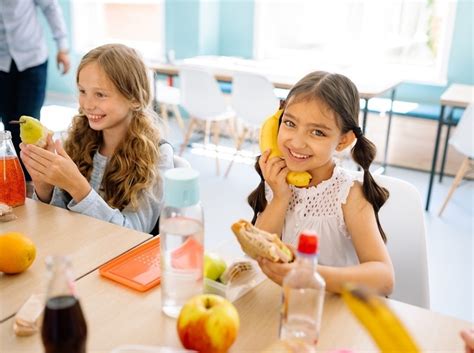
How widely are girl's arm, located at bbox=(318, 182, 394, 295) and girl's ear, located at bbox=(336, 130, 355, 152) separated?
11cm

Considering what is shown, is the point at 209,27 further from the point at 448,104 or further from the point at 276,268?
the point at 276,268

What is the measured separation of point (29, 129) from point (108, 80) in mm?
316

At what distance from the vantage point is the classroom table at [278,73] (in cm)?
368

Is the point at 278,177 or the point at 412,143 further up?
the point at 278,177

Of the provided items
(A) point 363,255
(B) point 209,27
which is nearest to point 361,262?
(A) point 363,255

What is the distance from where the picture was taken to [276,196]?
140cm

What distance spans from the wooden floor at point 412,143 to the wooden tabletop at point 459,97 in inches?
16.0

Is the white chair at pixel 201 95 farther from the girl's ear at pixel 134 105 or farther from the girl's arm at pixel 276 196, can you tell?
the girl's arm at pixel 276 196

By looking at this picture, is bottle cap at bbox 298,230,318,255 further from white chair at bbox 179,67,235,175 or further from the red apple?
white chair at bbox 179,67,235,175

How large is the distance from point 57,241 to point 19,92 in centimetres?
197

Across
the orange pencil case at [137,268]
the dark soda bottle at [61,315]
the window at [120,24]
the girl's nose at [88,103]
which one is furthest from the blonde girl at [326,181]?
the window at [120,24]

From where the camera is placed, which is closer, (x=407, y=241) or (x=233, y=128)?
(x=407, y=241)

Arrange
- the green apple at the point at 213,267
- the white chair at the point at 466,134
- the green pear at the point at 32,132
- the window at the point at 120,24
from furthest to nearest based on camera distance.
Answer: the window at the point at 120,24, the white chair at the point at 466,134, the green pear at the point at 32,132, the green apple at the point at 213,267

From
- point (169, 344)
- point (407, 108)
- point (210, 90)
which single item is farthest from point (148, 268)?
point (407, 108)
